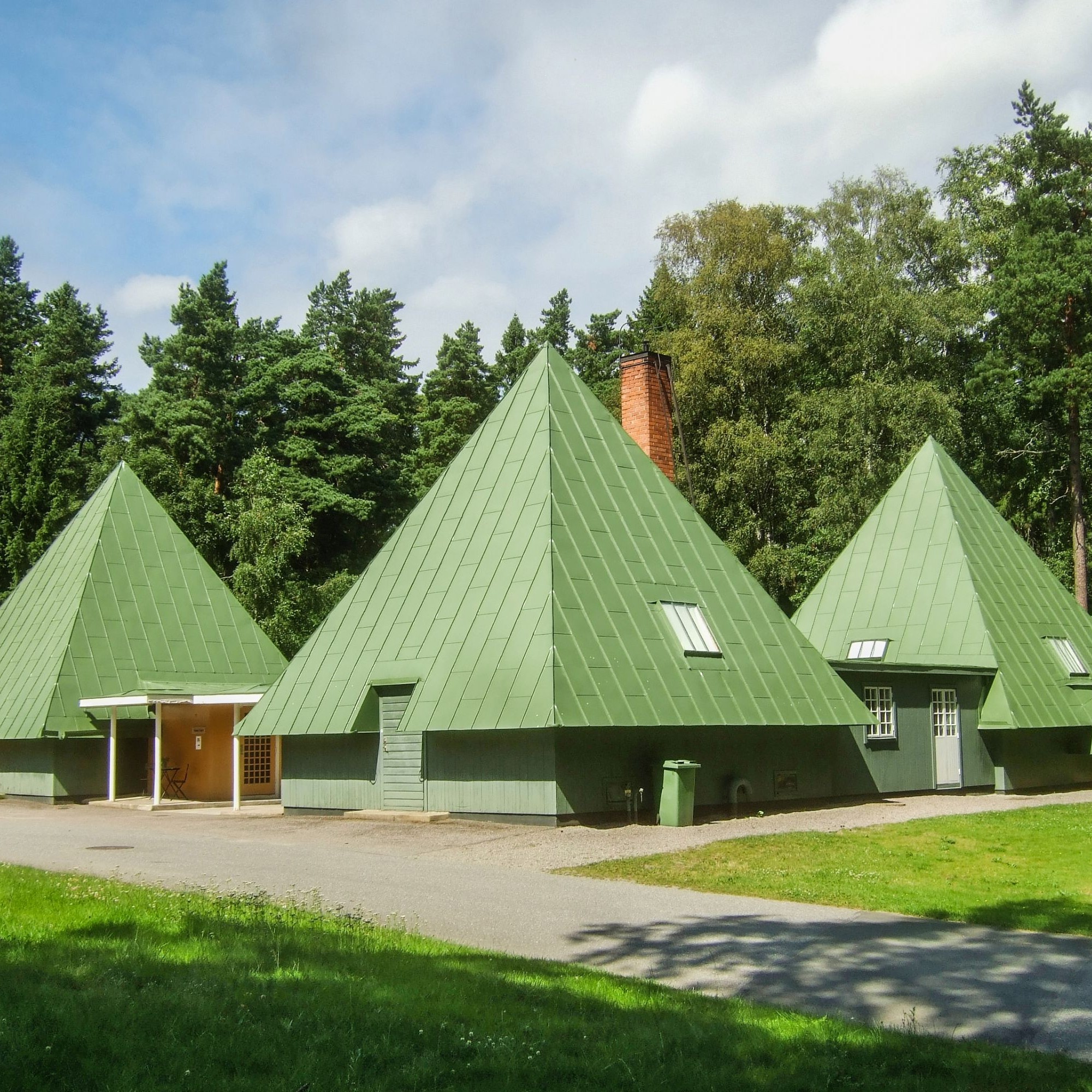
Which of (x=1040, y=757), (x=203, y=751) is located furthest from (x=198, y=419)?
(x=1040, y=757)

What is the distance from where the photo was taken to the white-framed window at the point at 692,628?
20.8m

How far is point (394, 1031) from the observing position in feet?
20.8

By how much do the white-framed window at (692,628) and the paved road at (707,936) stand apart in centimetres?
670

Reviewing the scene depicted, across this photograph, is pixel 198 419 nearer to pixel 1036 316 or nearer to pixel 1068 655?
pixel 1036 316

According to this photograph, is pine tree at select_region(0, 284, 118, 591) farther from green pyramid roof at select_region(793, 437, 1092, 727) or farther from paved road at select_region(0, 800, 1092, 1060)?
paved road at select_region(0, 800, 1092, 1060)

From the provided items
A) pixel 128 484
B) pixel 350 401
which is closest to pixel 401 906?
pixel 128 484

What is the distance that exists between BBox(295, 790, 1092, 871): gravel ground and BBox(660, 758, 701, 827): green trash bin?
178 millimetres

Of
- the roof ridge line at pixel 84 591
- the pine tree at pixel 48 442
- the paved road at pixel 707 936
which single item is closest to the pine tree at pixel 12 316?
the pine tree at pixel 48 442

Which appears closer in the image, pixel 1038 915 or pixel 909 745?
pixel 1038 915

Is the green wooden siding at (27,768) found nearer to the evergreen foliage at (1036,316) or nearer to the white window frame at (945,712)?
the white window frame at (945,712)

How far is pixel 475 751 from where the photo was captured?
19688mm

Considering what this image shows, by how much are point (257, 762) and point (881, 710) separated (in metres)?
14.6

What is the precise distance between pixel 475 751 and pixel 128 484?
17.5 meters

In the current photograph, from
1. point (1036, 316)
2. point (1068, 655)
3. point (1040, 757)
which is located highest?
point (1036, 316)
